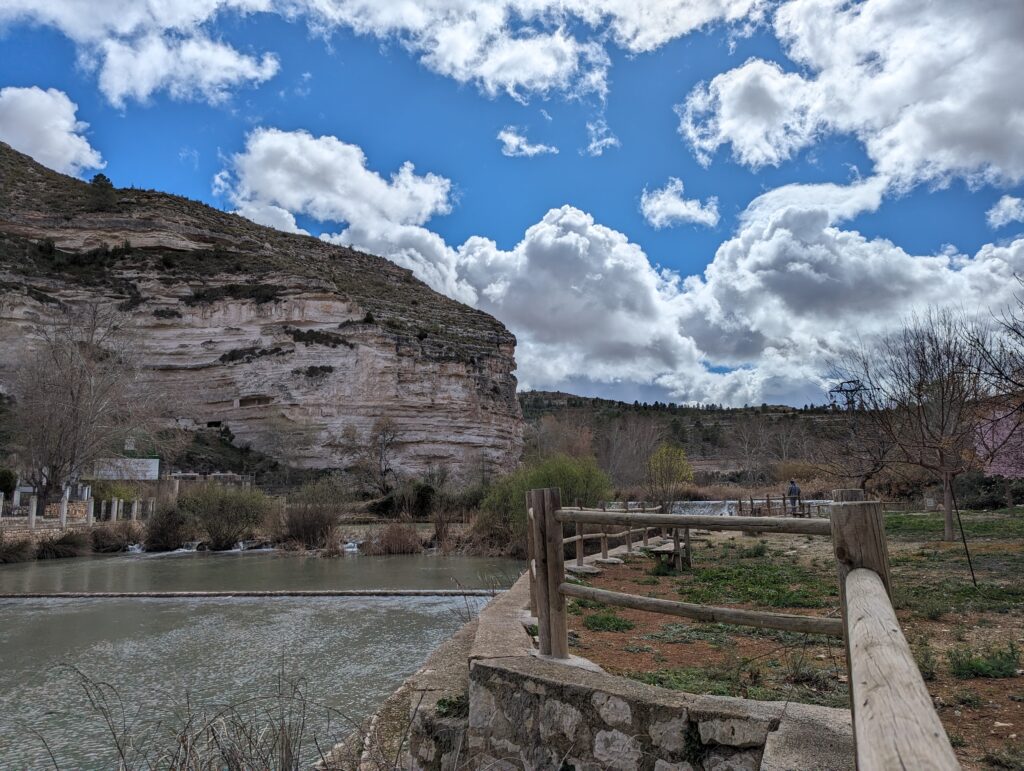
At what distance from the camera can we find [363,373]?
163 ft

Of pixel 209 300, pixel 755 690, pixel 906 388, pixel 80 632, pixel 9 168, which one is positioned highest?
pixel 9 168

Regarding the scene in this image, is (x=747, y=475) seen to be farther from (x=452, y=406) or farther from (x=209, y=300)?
(x=209, y=300)

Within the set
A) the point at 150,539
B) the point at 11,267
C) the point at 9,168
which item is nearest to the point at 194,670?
the point at 150,539

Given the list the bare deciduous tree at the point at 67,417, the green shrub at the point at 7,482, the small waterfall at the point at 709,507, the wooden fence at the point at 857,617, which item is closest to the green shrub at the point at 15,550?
the bare deciduous tree at the point at 67,417

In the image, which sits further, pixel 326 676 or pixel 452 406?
pixel 452 406

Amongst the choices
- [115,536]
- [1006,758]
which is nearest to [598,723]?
[1006,758]

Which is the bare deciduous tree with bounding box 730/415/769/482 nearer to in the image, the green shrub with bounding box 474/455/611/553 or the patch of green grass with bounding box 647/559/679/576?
the green shrub with bounding box 474/455/611/553

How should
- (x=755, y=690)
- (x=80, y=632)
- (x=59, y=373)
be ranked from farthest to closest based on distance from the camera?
1. (x=59, y=373)
2. (x=80, y=632)
3. (x=755, y=690)

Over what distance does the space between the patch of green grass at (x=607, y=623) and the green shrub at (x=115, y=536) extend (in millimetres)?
23473

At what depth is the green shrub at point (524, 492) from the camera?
63.4ft

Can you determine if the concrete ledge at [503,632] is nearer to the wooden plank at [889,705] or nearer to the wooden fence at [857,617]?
the wooden fence at [857,617]

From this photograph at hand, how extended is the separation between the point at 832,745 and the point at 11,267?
6429cm

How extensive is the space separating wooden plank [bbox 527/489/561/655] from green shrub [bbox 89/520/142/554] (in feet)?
82.9

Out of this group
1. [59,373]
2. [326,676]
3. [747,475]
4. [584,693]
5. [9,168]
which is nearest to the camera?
[584,693]
